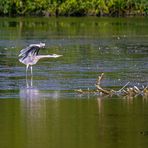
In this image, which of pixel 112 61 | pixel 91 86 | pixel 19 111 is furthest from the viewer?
A: pixel 112 61

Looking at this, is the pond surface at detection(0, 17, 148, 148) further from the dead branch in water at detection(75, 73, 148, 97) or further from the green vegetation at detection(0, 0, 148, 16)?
the green vegetation at detection(0, 0, 148, 16)

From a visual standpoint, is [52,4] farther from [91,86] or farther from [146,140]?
[146,140]

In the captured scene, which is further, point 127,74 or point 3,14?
point 3,14

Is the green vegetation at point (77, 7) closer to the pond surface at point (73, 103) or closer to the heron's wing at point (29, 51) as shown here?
the pond surface at point (73, 103)

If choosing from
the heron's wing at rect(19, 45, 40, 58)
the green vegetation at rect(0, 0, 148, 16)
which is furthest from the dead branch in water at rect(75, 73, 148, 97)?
the green vegetation at rect(0, 0, 148, 16)

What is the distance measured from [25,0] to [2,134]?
60666mm

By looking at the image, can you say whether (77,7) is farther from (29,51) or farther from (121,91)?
(121,91)

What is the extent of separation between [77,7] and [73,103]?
178 feet

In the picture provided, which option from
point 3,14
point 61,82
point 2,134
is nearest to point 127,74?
point 61,82

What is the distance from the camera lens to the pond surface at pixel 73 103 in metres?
13.7

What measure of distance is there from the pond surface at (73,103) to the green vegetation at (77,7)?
3731cm

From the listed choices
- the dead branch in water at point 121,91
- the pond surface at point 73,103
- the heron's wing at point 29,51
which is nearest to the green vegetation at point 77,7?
the pond surface at point 73,103

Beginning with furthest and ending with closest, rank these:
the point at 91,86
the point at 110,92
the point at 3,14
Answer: the point at 3,14
the point at 91,86
the point at 110,92

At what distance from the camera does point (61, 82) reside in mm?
20859
